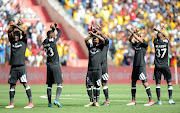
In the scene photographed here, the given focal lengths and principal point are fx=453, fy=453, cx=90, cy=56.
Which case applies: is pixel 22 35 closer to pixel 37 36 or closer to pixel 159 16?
pixel 37 36

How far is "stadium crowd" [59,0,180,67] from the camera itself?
33875 mm

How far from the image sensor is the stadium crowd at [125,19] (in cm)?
3388

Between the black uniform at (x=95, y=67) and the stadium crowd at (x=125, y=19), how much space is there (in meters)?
18.1

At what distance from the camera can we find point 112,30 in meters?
35.2

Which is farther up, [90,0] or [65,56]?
[90,0]

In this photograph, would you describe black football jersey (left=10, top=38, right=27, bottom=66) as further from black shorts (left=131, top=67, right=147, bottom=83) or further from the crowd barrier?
the crowd barrier

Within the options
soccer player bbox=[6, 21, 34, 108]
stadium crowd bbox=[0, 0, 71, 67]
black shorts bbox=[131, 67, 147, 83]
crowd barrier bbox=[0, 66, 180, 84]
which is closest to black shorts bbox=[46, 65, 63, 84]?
soccer player bbox=[6, 21, 34, 108]

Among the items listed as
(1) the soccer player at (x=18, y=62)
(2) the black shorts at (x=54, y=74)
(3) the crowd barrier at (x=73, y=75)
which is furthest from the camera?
(3) the crowd barrier at (x=73, y=75)

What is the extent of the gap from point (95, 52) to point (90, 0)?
22723mm

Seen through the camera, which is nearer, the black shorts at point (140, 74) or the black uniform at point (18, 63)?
the black uniform at point (18, 63)

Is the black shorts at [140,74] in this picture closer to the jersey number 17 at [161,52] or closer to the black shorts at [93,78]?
the jersey number 17 at [161,52]

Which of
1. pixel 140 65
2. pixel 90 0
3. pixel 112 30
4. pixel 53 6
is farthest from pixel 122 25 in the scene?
pixel 140 65

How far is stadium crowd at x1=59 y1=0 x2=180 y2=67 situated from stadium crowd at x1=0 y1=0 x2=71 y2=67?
3235 millimetres

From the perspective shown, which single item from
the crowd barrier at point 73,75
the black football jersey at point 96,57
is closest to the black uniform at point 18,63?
the black football jersey at point 96,57
